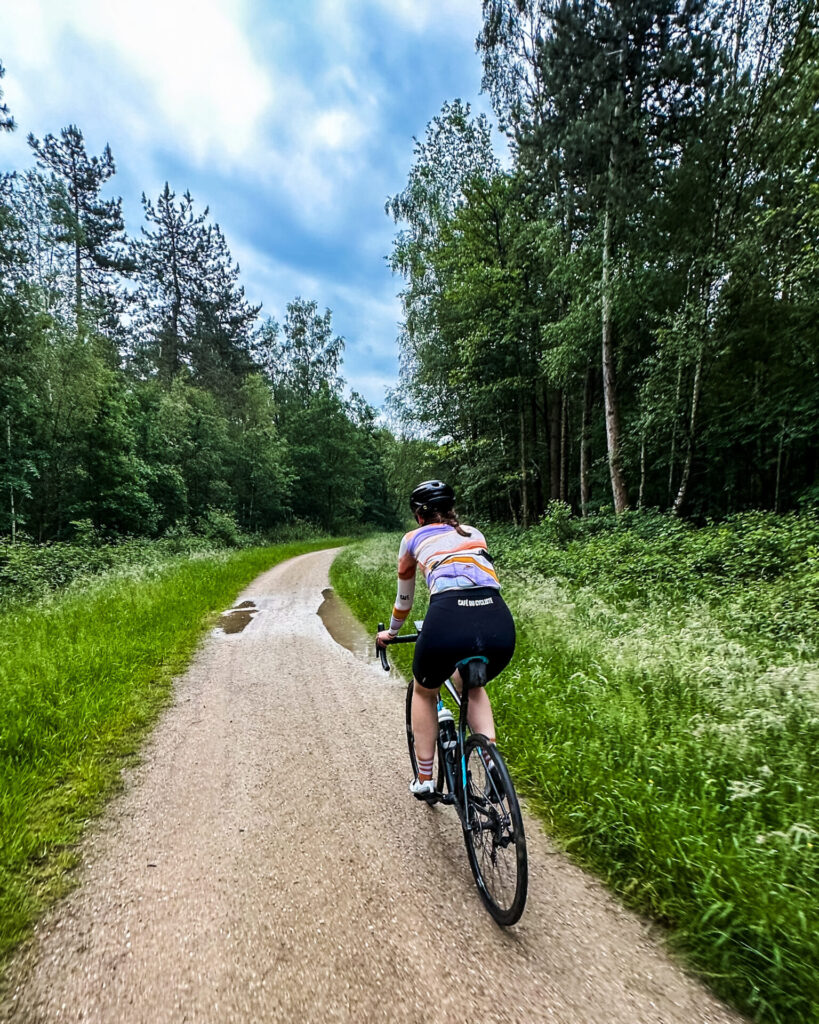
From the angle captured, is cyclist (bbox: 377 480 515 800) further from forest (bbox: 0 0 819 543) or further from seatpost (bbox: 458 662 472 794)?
forest (bbox: 0 0 819 543)

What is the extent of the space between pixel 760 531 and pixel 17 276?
64.6ft

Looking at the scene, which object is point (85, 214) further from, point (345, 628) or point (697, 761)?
point (697, 761)

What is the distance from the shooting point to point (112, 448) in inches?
728

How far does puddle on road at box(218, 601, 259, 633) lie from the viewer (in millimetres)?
7730

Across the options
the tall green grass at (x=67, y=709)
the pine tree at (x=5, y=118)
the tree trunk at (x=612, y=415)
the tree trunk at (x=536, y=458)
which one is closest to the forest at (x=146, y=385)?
the pine tree at (x=5, y=118)

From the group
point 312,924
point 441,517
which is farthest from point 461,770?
point 441,517

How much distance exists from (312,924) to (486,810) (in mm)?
955

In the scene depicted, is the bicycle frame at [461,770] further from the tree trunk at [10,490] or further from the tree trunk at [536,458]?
the tree trunk at [10,490]

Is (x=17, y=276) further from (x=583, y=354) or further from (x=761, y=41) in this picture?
(x=761, y=41)

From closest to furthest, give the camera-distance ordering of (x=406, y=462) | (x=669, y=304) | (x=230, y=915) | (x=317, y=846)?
(x=230, y=915)
(x=317, y=846)
(x=669, y=304)
(x=406, y=462)

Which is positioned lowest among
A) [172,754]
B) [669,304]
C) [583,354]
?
[172,754]

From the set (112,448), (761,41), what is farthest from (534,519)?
(112,448)

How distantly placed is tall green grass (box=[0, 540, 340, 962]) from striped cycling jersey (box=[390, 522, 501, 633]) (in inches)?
94.6

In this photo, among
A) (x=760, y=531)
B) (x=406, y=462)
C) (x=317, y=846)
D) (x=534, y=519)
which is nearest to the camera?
(x=317, y=846)
